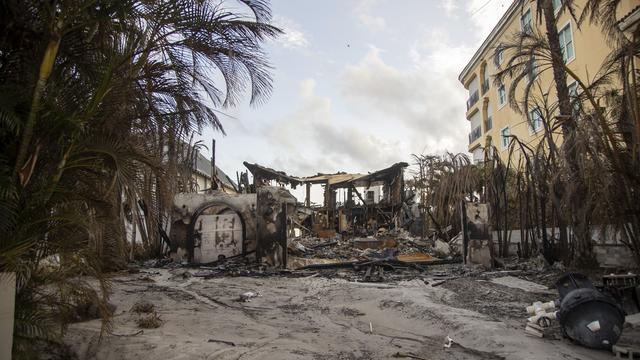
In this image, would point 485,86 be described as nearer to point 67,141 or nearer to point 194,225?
point 194,225

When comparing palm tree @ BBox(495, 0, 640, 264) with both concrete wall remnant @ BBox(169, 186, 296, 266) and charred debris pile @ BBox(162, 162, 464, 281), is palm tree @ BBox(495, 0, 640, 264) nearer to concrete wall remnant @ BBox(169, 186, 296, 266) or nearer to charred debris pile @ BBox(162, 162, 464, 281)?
charred debris pile @ BBox(162, 162, 464, 281)

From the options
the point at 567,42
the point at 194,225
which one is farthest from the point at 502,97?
the point at 194,225

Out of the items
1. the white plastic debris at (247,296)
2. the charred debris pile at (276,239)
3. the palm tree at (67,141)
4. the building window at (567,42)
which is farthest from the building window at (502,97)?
the palm tree at (67,141)

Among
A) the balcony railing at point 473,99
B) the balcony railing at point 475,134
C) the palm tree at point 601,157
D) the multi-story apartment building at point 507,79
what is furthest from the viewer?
the balcony railing at point 475,134

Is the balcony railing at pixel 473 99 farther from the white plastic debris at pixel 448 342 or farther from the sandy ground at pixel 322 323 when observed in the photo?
the white plastic debris at pixel 448 342

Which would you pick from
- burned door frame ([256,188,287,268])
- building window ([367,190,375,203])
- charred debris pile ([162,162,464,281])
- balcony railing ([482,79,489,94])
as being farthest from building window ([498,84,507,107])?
burned door frame ([256,188,287,268])

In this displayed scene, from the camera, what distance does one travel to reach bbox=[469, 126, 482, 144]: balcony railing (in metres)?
36.9

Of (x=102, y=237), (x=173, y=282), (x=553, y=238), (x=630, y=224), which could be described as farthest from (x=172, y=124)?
(x=553, y=238)

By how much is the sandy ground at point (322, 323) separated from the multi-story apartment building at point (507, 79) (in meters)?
9.65

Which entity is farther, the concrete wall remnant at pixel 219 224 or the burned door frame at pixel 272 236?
the concrete wall remnant at pixel 219 224

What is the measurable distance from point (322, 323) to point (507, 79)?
89.4 feet

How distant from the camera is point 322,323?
6594 mm

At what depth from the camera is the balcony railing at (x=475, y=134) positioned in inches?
1454

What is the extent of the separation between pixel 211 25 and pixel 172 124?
3083 mm
